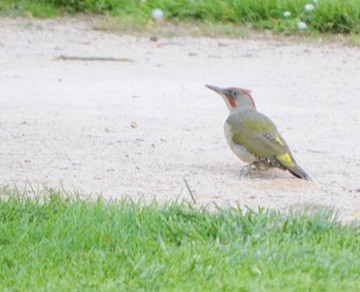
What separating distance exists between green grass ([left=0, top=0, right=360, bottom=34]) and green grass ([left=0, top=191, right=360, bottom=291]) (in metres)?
6.28

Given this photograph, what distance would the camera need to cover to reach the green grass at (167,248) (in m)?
5.76

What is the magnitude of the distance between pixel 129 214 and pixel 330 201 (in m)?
1.37

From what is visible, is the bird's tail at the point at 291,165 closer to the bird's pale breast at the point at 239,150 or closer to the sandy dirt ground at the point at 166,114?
the sandy dirt ground at the point at 166,114

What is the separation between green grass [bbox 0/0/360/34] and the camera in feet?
42.8

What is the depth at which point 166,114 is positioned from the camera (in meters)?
10.1

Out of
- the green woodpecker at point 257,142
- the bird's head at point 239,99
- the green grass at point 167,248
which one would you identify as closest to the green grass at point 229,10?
the bird's head at point 239,99

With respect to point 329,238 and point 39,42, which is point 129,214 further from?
point 39,42

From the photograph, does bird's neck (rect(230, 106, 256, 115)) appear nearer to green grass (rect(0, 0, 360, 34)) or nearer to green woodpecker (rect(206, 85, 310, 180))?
green woodpecker (rect(206, 85, 310, 180))

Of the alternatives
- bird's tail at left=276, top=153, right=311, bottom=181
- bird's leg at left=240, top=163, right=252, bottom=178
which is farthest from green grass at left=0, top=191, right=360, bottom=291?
bird's leg at left=240, top=163, right=252, bottom=178

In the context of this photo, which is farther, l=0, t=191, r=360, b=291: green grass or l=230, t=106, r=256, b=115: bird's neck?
l=230, t=106, r=256, b=115: bird's neck

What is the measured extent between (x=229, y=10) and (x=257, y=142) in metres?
5.58

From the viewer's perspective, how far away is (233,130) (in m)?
8.37

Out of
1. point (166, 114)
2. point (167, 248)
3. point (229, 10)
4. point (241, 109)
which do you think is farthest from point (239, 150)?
point (229, 10)

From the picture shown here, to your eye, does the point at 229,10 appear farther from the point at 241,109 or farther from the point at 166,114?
the point at 241,109
